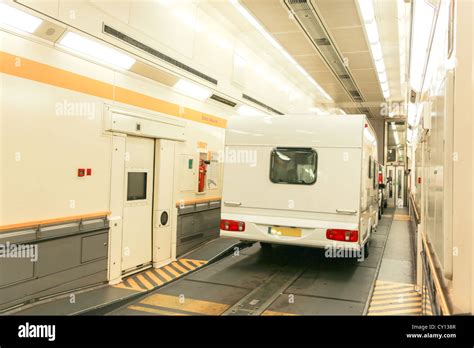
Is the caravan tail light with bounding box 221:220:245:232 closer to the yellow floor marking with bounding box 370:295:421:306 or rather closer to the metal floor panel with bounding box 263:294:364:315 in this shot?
the metal floor panel with bounding box 263:294:364:315

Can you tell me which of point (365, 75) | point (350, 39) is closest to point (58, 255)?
point (350, 39)

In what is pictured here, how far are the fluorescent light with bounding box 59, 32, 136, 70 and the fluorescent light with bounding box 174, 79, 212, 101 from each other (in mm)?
1324

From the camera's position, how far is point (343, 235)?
546 centimetres

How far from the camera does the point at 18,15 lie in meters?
3.82

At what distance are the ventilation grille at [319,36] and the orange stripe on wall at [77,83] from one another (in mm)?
2668

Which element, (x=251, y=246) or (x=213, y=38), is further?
(x=251, y=246)

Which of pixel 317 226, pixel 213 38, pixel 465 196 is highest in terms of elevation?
pixel 213 38

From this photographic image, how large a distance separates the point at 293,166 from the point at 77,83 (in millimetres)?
3357

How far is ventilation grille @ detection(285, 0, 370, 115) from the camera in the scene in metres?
6.14

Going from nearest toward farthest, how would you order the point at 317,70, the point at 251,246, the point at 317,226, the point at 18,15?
the point at 18,15 → the point at 317,226 → the point at 251,246 → the point at 317,70

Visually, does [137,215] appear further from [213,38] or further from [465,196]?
[465,196]

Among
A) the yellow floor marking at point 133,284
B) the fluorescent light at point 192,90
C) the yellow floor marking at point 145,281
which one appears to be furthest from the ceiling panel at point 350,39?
the yellow floor marking at point 133,284
